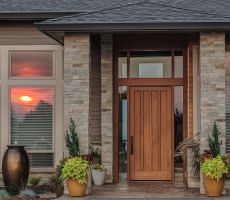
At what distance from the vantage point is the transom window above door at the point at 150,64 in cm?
1594

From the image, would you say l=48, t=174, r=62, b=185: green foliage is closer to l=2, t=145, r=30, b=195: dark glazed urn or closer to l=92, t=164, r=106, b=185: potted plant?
l=2, t=145, r=30, b=195: dark glazed urn

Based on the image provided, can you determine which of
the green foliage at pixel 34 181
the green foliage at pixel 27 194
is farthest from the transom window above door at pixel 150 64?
the green foliage at pixel 27 194

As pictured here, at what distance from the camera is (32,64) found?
52.9 ft

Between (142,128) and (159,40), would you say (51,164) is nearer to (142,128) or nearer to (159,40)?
(142,128)

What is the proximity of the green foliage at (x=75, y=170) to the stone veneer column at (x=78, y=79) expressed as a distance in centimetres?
87

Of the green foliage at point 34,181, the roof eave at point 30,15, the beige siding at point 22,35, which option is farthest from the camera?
the beige siding at point 22,35

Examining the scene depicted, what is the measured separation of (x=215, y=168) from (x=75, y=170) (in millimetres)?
2741

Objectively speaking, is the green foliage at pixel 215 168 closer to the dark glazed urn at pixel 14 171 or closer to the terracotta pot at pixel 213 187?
the terracotta pot at pixel 213 187

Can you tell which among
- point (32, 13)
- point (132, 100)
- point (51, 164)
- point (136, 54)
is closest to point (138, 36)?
point (136, 54)

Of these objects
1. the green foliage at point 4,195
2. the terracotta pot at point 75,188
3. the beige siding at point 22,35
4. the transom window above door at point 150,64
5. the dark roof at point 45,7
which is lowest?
the green foliage at point 4,195

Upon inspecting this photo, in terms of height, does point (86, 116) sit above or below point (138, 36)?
below

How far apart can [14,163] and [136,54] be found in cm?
411

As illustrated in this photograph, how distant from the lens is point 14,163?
1427 cm

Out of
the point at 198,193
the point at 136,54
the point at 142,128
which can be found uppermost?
the point at 136,54
